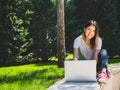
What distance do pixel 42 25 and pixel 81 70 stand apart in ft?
59.3

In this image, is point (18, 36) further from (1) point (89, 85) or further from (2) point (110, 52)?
(1) point (89, 85)

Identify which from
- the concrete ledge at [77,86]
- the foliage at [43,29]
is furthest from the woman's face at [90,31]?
the foliage at [43,29]

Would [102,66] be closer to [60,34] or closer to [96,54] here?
[96,54]

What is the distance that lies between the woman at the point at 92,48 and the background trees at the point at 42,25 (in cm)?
1453

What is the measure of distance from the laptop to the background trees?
1588 cm

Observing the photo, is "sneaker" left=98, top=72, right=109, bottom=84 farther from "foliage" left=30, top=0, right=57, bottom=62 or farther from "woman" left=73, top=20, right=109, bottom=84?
"foliage" left=30, top=0, right=57, bottom=62

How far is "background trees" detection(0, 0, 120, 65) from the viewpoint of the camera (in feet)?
72.0

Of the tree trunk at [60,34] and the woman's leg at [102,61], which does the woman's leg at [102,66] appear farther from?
the tree trunk at [60,34]

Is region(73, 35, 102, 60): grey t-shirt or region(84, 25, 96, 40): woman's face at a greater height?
region(84, 25, 96, 40): woman's face

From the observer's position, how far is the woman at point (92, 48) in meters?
7.06

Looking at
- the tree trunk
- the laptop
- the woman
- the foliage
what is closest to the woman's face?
the woman

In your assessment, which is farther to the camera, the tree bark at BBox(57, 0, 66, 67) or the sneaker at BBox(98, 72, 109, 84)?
the tree bark at BBox(57, 0, 66, 67)

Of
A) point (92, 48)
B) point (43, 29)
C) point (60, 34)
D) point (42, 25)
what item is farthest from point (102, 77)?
point (42, 25)

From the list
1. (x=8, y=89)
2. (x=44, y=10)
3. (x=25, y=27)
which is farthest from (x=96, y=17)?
(x=8, y=89)
